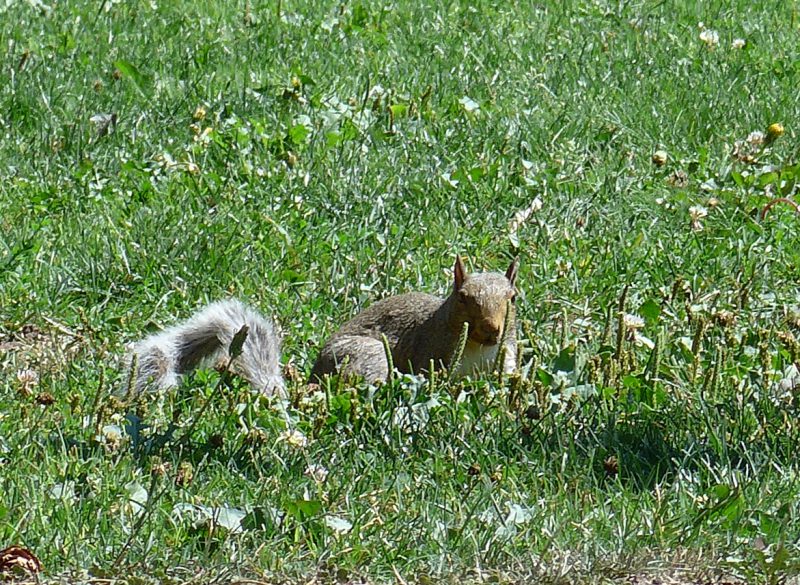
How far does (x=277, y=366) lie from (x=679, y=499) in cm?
161

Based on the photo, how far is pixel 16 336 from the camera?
5.03 metres

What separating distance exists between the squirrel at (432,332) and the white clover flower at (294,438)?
1.27ft

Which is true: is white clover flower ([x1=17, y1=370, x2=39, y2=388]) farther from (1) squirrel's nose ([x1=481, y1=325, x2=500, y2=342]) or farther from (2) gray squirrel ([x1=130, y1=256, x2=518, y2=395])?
(1) squirrel's nose ([x1=481, y1=325, x2=500, y2=342])

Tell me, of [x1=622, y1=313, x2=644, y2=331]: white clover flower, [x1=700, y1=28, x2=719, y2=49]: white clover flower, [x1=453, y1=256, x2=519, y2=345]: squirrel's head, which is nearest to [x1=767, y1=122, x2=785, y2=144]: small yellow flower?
[x1=700, y1=28, x2=719, y2=49]: white clover flower

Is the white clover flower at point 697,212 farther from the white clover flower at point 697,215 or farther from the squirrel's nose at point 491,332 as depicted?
the squirrel's nose at point 491,332

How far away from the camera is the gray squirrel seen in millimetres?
4504

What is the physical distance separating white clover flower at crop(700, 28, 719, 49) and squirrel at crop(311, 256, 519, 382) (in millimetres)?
3097

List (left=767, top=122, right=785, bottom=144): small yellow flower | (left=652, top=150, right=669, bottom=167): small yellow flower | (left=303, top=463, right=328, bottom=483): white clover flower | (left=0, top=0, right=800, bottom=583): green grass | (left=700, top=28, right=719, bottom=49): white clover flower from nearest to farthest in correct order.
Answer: (left=0, top=0, right=800, bottom=583): green grass
(left=303, top=463, right=328, bottom=483): white clover flower
(left=652, top=150, right=669, bottom=167): small yellow flower
(left=767, top=122, right=785, bottom=144): small yellow flower
(left=700, top=28, right=719, bottom=49): white clover flower

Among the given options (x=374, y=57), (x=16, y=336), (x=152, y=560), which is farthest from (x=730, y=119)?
(x=152, y=560)

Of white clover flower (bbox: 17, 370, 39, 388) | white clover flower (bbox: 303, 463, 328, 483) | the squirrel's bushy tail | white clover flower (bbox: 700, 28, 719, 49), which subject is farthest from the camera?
white clover flower (bbox: 700, 28, 719, 49)

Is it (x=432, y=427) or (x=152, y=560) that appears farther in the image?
(x=432, y=427)

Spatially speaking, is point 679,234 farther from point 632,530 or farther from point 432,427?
point 632,530

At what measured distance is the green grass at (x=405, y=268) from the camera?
3266mm

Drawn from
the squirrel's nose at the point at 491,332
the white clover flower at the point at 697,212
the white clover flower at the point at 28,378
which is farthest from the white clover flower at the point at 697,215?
the white clover flower at the point at 28,378
